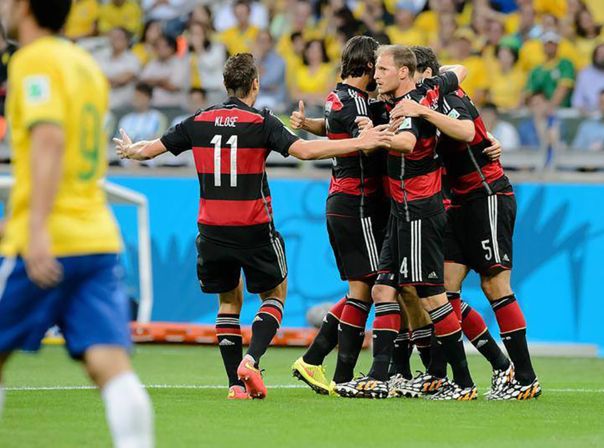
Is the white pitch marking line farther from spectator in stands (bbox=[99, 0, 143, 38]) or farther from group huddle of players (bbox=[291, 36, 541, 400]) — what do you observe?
spectator in stands (bbox=[99, 0, 143, 38])

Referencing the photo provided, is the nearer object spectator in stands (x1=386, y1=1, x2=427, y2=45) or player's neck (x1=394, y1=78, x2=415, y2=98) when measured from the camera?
player's neck (x1=394, y1=78, x2=415, y2=98)

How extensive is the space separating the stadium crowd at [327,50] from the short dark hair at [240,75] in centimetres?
652

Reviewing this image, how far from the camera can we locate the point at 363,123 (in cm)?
895

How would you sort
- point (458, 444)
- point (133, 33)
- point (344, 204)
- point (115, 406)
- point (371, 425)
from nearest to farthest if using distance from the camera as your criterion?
point (115, 406)
point (458, 444)
point (371, 425)
point (344, 204)
point (133, 33)

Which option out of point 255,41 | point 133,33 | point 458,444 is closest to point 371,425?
point 458,444

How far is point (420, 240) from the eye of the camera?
9.01 metres

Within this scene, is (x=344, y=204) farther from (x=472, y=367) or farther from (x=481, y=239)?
(x=472, y=367)

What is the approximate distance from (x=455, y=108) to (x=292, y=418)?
256 cm

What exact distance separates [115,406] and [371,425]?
112 inches

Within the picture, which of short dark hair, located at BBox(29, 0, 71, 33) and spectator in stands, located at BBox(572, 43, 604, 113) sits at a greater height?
short dark hair, located at BBox(29, 0, 71, 33)

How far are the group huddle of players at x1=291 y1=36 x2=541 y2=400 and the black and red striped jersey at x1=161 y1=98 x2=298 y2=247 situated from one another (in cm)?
50

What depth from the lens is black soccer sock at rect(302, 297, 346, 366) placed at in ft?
32.4

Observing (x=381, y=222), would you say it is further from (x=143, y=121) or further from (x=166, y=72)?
(x=166, y=72)

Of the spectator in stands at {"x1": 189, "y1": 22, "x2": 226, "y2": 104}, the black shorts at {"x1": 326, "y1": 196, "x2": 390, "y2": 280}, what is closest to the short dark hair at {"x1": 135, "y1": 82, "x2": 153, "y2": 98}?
the spectator in stands at {"x1": 189, "y1": 22, "x2": 226, "y2": 104}
